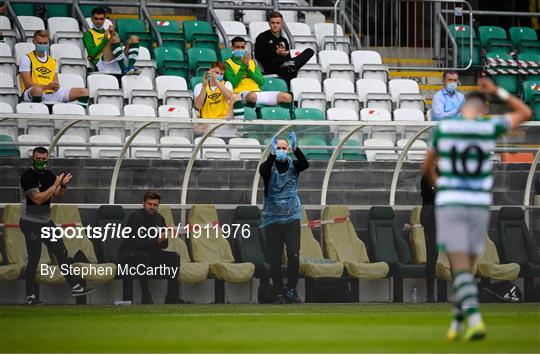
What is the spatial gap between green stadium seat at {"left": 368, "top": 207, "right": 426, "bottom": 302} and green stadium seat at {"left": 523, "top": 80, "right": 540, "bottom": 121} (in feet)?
19.0

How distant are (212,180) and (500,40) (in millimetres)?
9518

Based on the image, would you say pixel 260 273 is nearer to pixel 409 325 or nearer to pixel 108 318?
pixel 108 318

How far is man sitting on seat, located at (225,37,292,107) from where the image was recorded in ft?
70.2

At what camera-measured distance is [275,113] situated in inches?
848

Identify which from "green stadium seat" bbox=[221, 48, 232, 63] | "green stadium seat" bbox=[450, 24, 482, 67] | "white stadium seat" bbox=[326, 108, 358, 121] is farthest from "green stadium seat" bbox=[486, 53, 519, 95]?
"green stadium seat" bbox=[221, 48, 232, 63]

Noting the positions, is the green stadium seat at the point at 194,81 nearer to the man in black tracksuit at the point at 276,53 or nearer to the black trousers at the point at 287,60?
the man in black tracksuit at the point at 276,53

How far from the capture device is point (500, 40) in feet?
88.3

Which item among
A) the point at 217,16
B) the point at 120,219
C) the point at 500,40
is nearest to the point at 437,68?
the point at 500,40

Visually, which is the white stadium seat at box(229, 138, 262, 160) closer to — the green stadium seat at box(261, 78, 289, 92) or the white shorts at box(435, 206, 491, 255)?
the green stadium seat at box(261, 78, 289, 92)

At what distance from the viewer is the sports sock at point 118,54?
874 inches

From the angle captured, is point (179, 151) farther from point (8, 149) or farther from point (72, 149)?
point (8, 149)

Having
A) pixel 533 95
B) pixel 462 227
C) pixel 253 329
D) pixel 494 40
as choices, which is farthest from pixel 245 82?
pixel 462 227

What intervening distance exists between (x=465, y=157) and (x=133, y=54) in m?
11.6

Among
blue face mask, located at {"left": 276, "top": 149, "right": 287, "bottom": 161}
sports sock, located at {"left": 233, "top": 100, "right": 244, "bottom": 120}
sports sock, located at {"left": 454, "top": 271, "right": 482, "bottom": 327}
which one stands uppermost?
sports sock, located at {"left": 233, "top": 100, "right": 244, "bottom": 120}
